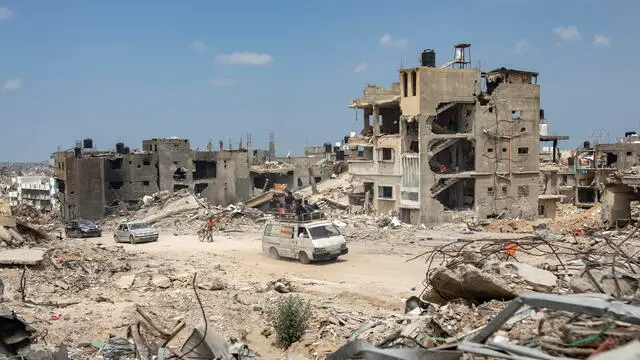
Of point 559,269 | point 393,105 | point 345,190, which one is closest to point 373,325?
point 559,269

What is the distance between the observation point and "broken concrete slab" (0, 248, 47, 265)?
53.7ft

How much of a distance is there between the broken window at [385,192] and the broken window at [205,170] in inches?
760

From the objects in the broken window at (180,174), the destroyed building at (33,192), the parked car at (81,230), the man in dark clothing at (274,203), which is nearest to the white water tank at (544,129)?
the man in dark clothing at (274,203)

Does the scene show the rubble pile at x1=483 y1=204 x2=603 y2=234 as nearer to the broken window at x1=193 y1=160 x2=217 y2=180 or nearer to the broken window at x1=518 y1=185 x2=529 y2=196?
the broken window at x1=518 y1=185 x2=529 y2=196

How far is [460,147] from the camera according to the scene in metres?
41.7

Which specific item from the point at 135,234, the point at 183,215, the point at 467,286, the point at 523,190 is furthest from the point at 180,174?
the point at 467,286

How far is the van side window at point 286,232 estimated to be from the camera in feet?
78.1

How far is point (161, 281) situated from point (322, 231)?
809cm

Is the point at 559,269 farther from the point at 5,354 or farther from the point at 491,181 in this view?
the point at 491,181

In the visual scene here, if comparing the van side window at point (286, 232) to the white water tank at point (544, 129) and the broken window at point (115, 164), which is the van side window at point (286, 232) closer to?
the broken window at point (115, 164)

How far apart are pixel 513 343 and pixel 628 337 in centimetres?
105

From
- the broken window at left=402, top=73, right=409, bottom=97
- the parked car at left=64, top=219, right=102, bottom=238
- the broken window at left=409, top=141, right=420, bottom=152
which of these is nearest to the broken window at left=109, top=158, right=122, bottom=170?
the parked car at left=64, top=219, right=102, bottom=238

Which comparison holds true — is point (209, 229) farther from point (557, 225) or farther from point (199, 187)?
point (199, 187)

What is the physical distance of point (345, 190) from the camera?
49.4 meters
